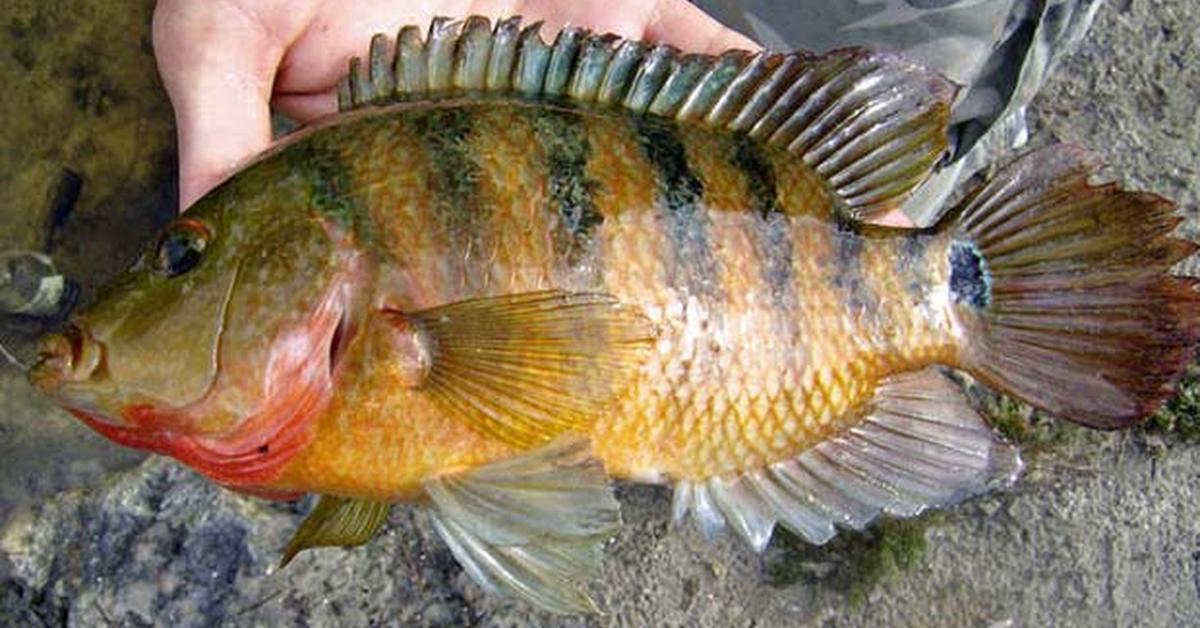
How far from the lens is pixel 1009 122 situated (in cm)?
317

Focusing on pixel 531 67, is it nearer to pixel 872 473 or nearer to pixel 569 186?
pixel 569 186

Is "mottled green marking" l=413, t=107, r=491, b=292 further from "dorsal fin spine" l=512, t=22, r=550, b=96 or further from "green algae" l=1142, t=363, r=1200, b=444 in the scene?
"green algae" l=1142, t=363, r=1200, b=444

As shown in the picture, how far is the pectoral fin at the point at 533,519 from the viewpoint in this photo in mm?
1660

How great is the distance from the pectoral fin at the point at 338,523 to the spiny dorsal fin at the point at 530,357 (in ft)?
1.12

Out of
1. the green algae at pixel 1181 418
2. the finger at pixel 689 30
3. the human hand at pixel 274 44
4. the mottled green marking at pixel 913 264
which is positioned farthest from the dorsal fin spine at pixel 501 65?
the green algae at pixel 1181 418

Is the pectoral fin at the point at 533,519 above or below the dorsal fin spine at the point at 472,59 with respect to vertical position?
below

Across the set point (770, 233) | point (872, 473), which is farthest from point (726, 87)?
point (872, 473)

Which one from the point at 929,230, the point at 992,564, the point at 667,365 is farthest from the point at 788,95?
the point at 992,564

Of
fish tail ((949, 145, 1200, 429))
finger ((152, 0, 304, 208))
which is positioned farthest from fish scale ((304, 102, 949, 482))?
finger ((152, 0, 304, 208))

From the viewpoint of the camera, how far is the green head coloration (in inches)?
63.3

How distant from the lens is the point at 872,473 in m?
1.98

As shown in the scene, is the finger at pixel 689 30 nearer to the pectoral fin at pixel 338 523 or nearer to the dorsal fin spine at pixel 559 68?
the dorsal fin spine at pixel 559 68

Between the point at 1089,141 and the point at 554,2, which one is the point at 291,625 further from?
the point at 1089,141

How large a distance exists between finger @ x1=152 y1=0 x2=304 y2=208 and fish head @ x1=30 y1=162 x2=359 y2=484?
38 cm
